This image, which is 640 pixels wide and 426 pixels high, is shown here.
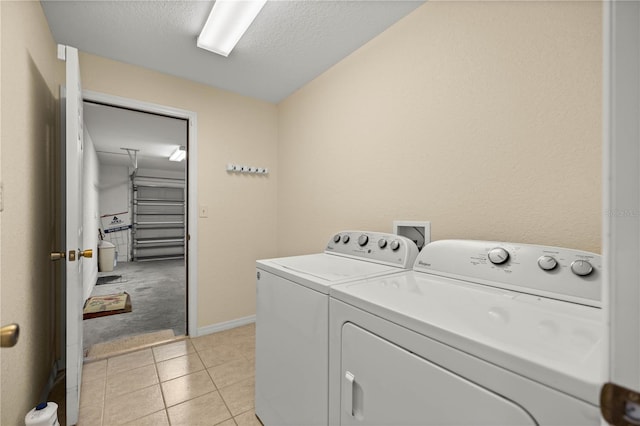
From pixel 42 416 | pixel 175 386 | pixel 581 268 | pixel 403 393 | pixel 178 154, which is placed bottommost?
pixel 175 386

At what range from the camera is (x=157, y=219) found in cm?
746

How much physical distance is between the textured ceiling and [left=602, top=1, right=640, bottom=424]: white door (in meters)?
1.54

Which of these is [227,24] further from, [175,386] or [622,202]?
[175,386]

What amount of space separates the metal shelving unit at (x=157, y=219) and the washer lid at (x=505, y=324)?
7.81 meters

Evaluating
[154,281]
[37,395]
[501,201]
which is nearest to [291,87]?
[501,201]

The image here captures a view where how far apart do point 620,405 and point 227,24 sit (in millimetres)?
2178

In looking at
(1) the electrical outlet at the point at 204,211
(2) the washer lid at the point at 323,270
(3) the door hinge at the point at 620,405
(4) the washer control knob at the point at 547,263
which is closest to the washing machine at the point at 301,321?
(2) the washer lid at the point at 323,270

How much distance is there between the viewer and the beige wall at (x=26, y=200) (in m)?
1.07

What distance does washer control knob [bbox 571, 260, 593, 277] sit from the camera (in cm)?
83

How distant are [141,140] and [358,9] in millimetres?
4262

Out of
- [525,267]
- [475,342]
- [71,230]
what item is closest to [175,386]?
[71,230]

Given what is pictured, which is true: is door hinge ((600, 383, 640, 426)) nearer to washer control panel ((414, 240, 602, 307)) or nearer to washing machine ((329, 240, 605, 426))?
washing machine ((329, 240, 605, 426))

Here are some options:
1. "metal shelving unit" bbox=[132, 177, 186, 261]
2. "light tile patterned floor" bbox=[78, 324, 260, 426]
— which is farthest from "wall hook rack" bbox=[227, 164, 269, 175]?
"metal shelving unit" bbox=[132, 177, 186, 261]

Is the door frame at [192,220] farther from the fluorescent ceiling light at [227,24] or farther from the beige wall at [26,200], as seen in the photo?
the beige wall at [26,200]
